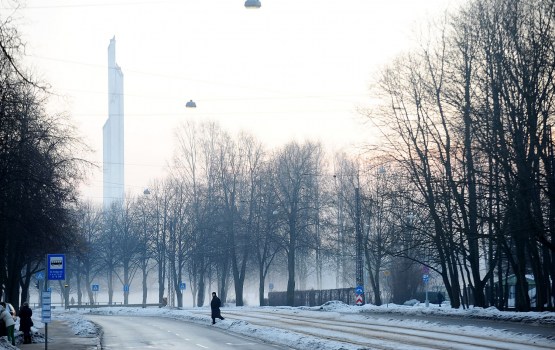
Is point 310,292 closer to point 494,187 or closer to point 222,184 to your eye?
point 222,184

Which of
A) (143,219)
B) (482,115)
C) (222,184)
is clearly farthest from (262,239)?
(482,115)

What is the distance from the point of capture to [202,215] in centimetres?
8362

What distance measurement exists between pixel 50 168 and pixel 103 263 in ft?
240

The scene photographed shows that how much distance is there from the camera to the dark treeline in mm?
33969

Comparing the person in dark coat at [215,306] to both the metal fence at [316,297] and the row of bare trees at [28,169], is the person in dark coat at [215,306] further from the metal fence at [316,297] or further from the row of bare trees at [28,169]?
the metal fence at [316,297]

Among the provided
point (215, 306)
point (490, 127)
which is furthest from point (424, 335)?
point (215, 306)

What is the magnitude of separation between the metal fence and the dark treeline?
1.96m

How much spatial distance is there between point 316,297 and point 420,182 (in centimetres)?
3064

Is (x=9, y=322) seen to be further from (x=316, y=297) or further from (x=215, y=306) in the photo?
(x=316, y=297)

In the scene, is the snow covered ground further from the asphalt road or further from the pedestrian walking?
the pedestrian walking

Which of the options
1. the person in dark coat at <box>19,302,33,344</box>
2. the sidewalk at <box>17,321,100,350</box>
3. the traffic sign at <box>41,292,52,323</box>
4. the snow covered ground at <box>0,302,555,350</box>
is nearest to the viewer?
the traffic sign at <box>41,292,52,323</box>

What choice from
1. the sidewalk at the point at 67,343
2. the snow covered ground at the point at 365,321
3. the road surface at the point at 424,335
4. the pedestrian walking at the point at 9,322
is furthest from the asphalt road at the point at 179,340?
the pedestrian walking at the point at 9,322

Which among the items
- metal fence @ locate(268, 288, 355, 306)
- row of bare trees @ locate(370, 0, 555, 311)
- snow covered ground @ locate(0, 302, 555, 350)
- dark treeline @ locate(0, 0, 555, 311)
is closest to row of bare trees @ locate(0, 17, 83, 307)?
dark treeline @ locate(0, 0, 555, 311)

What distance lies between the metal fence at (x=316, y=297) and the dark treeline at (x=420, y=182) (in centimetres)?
196
